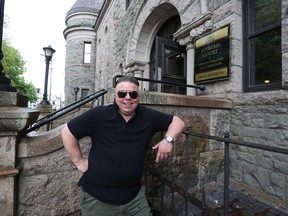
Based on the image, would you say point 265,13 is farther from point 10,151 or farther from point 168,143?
point 10,151

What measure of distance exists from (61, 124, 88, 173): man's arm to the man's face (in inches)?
19.0

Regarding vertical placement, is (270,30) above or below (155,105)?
above

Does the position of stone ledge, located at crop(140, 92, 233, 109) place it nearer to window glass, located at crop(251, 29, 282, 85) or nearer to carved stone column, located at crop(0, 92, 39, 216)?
window glass, located at crop(251, 29, 282, 85)

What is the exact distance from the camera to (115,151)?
1655 millimetres

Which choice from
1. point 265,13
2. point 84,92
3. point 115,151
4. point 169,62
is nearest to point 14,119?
point 115,151

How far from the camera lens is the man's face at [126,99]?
1711mm

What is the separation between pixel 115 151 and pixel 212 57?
3303mm

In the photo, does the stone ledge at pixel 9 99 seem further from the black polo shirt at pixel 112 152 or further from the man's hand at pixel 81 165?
the man's hand at pixel 81 165

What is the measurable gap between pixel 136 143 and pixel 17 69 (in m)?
38.0

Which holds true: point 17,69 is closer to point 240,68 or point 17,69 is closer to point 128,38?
point 128,38

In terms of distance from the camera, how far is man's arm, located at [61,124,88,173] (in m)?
1.70

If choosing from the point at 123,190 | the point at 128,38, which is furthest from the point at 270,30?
the point at 128,38

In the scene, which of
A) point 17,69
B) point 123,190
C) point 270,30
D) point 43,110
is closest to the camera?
point 123,190

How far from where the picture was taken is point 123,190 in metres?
1.68
